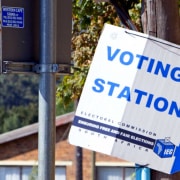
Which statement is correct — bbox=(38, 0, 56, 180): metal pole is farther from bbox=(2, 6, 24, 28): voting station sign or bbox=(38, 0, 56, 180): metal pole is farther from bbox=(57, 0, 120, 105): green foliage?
bbox=(57, 0, 120, 105): green foliage

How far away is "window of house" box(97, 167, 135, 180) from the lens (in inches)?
1387

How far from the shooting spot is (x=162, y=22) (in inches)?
237

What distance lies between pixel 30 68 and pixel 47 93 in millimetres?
252

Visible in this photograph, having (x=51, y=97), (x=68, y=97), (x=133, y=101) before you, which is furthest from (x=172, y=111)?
(x=68, y=97)

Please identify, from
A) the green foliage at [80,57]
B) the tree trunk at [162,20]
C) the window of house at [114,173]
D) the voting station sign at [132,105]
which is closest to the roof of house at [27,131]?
the window of house at [114,173]

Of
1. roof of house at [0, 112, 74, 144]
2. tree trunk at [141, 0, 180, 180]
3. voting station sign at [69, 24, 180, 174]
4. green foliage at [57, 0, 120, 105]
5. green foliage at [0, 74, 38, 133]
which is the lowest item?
green foliage at [0, 74, 38, 133]

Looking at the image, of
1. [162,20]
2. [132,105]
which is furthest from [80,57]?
[132,105]

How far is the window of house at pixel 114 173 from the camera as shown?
35219 mm

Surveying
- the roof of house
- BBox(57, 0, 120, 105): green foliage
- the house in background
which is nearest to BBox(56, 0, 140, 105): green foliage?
BBox(57, 0, 120, 105): green foliage

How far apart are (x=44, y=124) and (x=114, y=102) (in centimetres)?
53

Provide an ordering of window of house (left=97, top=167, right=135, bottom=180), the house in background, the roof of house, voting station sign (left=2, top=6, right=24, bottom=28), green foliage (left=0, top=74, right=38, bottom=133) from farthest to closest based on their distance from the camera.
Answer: green foliage (left=0, top=74, right=38, bottom=133) → window of house (left=97, top=167, right=135, bottom=180) → the house in background → the roof of house → voting station sign (left=2, top=6, right=24, bottom=28)

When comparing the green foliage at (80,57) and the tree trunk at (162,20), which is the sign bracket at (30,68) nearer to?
the tree trunk at (162,20)

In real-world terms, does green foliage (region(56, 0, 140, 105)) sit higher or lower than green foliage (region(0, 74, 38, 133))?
higher

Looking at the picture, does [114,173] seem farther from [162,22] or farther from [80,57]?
[162,22]
